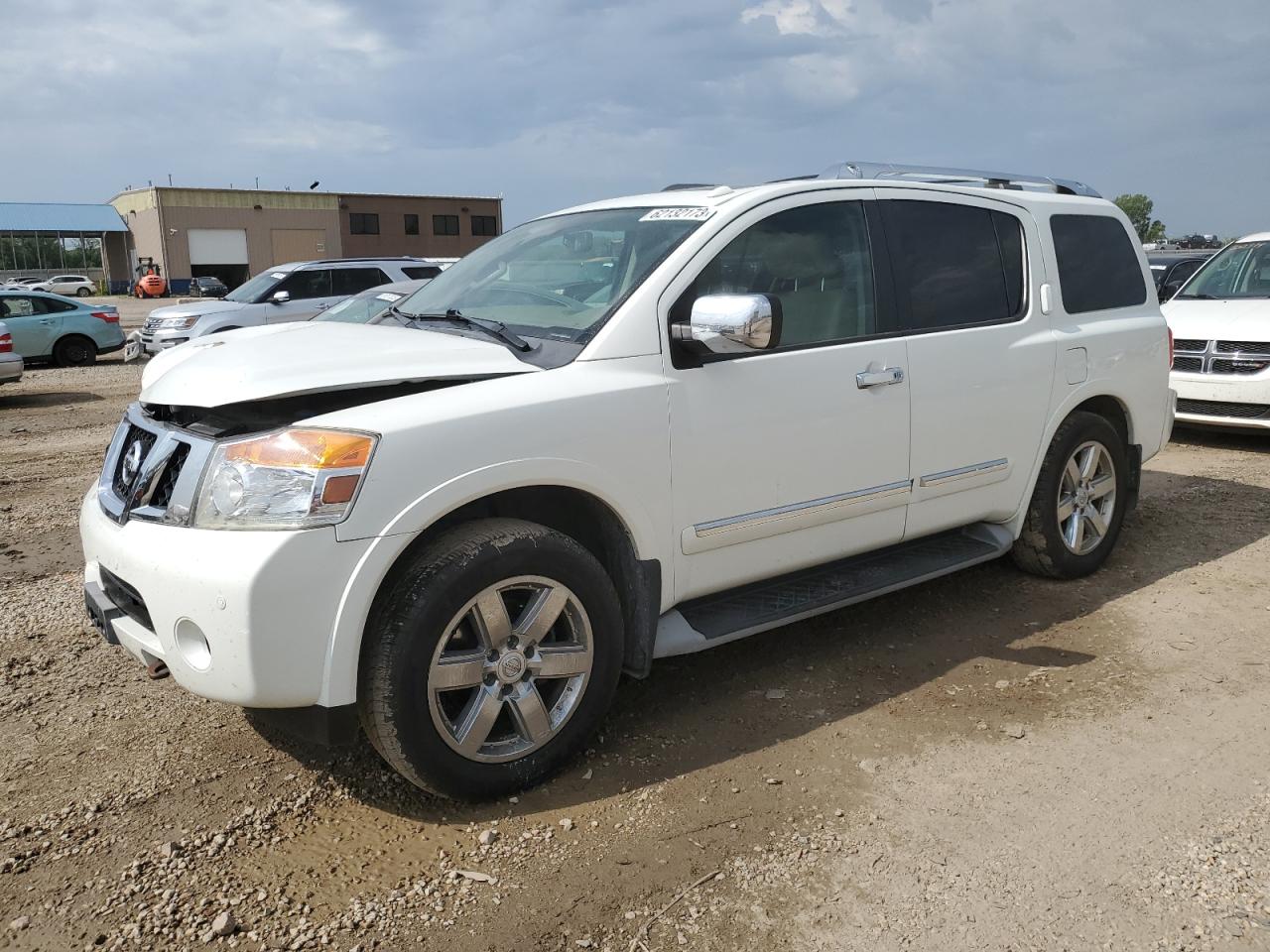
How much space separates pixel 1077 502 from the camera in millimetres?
5094

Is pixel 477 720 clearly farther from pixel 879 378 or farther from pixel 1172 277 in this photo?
pixel 1172 277

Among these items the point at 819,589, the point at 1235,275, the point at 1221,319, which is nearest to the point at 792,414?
the point at 819,589

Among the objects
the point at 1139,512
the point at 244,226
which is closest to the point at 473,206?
the point at 244,226

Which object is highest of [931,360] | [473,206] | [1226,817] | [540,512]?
[473,206]

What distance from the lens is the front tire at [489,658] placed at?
9.48 ft

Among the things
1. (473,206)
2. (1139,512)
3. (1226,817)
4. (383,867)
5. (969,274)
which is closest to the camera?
(383,867)

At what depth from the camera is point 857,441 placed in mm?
3900

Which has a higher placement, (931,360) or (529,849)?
(931,360)

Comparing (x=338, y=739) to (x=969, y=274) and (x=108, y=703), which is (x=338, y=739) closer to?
(x=108, y=703)

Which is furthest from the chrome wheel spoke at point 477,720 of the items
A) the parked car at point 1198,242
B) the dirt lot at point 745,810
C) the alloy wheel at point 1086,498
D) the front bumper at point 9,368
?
the parked car at point 1198,242

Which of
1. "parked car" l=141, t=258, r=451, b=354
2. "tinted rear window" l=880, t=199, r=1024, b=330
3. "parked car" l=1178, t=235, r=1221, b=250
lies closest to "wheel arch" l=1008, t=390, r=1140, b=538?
"tinted rear window" l=880, t=199, r=1024, b=330

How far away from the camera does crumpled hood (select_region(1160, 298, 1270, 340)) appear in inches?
332

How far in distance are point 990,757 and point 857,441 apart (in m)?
1.22

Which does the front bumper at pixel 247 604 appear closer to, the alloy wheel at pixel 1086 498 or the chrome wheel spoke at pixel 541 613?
the chrome wheel spoke at pixel 541 613
